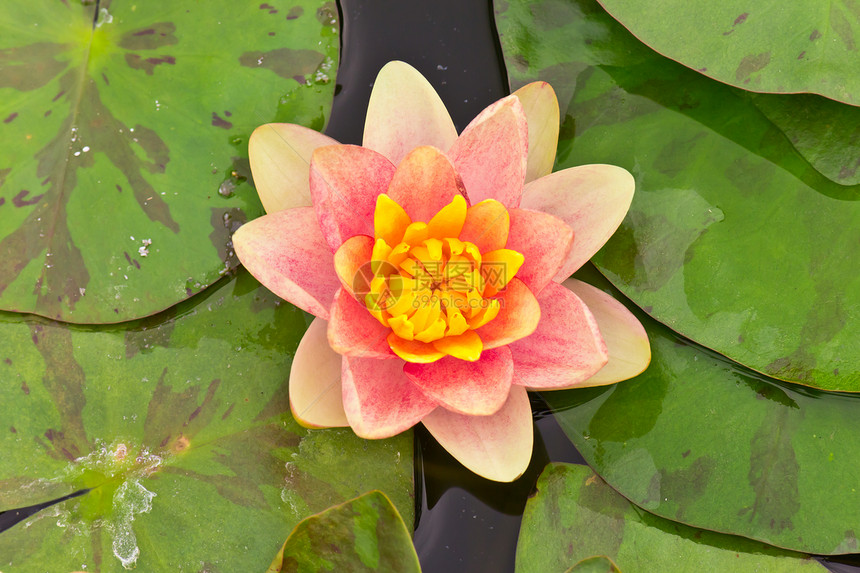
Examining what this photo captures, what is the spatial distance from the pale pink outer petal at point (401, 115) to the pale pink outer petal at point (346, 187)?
0.65 ft

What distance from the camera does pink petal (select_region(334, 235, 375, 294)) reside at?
4.37ft

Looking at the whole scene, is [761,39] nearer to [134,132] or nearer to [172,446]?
[134,132]

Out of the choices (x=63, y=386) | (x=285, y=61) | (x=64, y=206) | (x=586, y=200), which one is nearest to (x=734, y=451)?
(x=586, y=200)

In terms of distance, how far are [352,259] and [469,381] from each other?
43 cm

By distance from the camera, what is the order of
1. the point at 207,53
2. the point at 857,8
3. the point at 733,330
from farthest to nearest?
the point at 207,53, the point at 733,330, the point at 857,8

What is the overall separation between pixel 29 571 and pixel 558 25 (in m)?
2.49

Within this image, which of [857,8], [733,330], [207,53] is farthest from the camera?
[207,53]

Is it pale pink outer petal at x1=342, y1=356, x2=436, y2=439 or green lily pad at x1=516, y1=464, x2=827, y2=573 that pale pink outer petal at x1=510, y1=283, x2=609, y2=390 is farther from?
green lily pad at x1=516, y1=464, x2=827, y2=573

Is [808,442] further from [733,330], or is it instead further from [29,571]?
[29,571]

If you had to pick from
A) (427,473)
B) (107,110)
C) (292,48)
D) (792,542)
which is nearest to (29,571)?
(427,473)

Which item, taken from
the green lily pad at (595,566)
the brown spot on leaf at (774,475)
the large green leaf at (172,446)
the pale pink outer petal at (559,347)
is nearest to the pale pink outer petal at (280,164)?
the large green leaf at (172,446)

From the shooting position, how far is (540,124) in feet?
5.70

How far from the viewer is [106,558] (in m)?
1.74

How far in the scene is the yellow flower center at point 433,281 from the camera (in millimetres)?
1385
